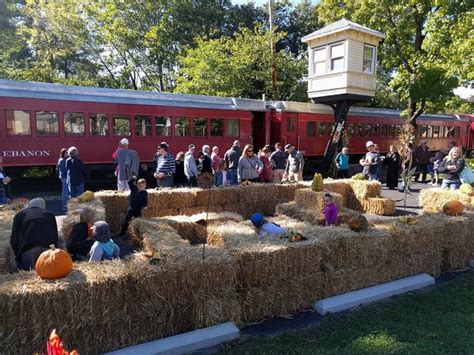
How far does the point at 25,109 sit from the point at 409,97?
17826mm

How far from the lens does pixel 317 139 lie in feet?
64.7

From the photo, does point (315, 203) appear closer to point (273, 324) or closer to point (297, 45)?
point (273, 324)

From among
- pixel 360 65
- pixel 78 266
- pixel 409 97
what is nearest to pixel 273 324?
pixel 78 266

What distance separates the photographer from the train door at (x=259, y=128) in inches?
728

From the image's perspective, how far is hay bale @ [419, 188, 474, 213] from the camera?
826 cm

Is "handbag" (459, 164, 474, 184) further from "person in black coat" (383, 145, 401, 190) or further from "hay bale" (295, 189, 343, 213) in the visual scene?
"person in black coat" (383, 145, 401, 190)

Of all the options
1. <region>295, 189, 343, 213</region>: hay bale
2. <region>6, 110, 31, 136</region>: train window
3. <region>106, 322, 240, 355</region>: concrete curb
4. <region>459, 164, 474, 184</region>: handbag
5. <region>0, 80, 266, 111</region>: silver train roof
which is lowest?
<region>106, 322, 240, 355</region>: concrete curb

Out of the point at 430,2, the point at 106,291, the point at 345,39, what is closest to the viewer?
the point at 106,291

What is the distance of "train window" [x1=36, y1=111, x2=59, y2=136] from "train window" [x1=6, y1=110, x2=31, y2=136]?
0.29 metres

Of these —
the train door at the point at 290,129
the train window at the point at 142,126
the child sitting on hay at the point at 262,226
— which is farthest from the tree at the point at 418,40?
the child sitting on hay at the point at 262,226

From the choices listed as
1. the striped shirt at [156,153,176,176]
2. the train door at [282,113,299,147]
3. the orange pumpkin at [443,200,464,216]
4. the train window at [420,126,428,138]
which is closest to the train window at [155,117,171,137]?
the striped shirt at [156,153,176,176]

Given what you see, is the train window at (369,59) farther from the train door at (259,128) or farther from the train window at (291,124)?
the train door at (259,128)

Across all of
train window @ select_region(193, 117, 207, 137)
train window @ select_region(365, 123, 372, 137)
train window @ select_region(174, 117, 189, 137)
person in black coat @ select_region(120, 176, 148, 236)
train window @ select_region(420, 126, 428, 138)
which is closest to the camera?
person in black coat @ select_region(120, 176, 148, 236)

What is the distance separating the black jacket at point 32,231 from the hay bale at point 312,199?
20.0ft
